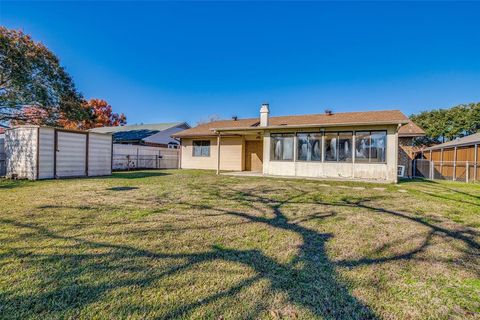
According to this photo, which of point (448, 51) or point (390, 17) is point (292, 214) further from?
point (448, 51)

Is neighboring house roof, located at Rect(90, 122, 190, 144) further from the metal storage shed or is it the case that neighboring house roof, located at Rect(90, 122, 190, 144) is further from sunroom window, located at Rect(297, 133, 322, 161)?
sunroom window, located at Rect(297, 133, 322, 161)

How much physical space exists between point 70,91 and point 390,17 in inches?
785

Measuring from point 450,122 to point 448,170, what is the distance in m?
19.7

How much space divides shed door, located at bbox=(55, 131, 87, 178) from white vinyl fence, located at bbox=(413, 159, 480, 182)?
62.0 ft

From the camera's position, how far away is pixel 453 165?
1369 cm

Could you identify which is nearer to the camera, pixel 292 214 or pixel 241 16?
pixel 292 214

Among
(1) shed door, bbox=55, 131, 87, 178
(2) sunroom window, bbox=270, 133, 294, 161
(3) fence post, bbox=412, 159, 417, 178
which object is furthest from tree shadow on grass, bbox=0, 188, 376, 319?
(3) fence post, bbox=412, 159, 417, 178

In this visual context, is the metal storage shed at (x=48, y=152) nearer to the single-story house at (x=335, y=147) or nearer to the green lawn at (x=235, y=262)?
the green lawn at (x=235, y=262)

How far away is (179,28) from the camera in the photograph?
48.8ft

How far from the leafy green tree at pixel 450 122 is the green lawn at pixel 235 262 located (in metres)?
31.4

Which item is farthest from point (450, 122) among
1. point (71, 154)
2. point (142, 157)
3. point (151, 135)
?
point (71, 154)

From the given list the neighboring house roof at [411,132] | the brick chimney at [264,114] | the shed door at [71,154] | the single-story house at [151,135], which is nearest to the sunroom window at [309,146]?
the brick chimney at [264,114]

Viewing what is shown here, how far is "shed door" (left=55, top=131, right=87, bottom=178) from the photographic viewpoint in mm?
9789

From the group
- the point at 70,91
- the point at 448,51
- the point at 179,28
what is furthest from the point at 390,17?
the point at 70,91
